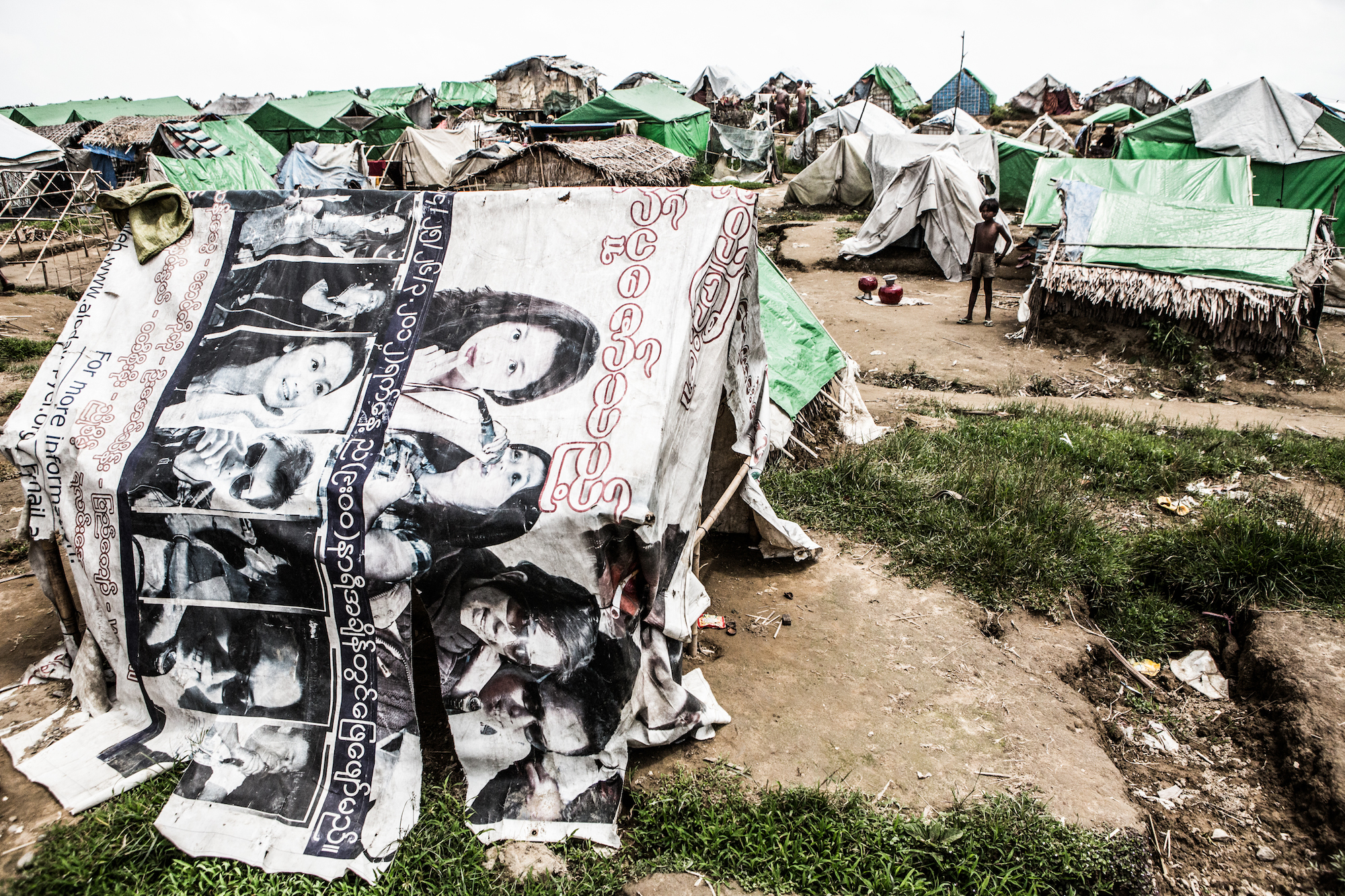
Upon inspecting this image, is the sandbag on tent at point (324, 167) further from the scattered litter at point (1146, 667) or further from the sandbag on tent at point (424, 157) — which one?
the scattered litter at point (1146, 667)

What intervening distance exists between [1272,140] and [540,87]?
25.2m

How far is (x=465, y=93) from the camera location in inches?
1404

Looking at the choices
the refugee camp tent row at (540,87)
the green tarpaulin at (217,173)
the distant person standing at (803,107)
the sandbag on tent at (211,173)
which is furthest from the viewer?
the refugee camp tent row at (540,87)

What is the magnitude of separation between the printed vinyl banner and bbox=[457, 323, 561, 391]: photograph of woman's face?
0.01m

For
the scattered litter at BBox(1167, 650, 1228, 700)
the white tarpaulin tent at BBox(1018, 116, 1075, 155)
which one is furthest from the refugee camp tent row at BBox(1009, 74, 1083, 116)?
the scattered litter at BBox(1167, 650, 1228, 700)

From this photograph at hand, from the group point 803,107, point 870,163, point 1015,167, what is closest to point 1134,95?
point 803,107

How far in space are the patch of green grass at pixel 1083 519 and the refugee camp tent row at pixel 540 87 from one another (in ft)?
93.4

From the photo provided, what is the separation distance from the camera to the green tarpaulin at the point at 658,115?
21.5m

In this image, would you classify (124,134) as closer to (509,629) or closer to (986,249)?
(986,249)

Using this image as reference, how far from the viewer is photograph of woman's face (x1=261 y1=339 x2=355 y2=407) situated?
3322mm

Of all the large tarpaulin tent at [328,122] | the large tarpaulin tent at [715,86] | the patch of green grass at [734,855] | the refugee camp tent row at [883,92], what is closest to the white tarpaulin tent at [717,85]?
the large tarpaulin tent at [715,86]

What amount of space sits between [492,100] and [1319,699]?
3716 centimetres

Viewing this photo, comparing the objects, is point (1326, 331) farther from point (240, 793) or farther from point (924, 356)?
point (240, 793)

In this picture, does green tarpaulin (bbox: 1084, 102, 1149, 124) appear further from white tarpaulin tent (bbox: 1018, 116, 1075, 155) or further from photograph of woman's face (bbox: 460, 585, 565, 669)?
photograph of woman's face (bbox: 460, 585, 565, 669)
